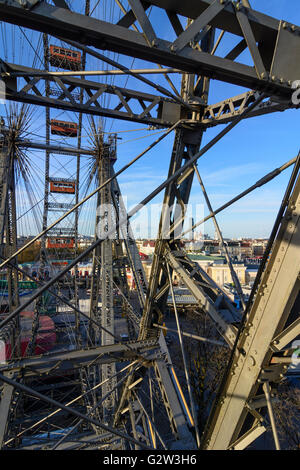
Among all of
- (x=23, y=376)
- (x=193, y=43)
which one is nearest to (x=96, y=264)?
(x=23, y=376)

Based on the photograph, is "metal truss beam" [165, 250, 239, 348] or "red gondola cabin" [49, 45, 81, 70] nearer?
"metal truss beam" [165, 250, 239, 348]

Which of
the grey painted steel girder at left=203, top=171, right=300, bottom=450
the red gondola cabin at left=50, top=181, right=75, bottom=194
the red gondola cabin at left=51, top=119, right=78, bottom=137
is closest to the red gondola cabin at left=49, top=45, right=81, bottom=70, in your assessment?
the red gondola cabin at left=51, top=119, right=78, bottom=137

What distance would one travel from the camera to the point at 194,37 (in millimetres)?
1740

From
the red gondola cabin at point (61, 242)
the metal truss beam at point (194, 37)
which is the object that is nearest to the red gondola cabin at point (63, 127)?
the red gondola cabin at point (61, 242)

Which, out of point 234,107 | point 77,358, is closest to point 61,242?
point 77,358

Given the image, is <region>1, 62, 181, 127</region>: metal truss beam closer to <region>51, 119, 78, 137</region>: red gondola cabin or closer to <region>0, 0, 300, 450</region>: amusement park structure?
<region>0, 0, 300, 450</region>: amusement park structure

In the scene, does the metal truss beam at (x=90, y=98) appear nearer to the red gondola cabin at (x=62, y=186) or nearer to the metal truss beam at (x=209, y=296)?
the metal truss beam at (x=209, y=296)

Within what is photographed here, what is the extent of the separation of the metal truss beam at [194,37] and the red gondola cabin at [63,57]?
14.3 m

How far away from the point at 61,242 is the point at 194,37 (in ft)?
59.5

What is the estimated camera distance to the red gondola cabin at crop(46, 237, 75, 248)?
17.0m

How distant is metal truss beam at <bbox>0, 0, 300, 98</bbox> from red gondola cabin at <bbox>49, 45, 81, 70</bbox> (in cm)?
1429

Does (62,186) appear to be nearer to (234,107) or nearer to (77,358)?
(77,358)
